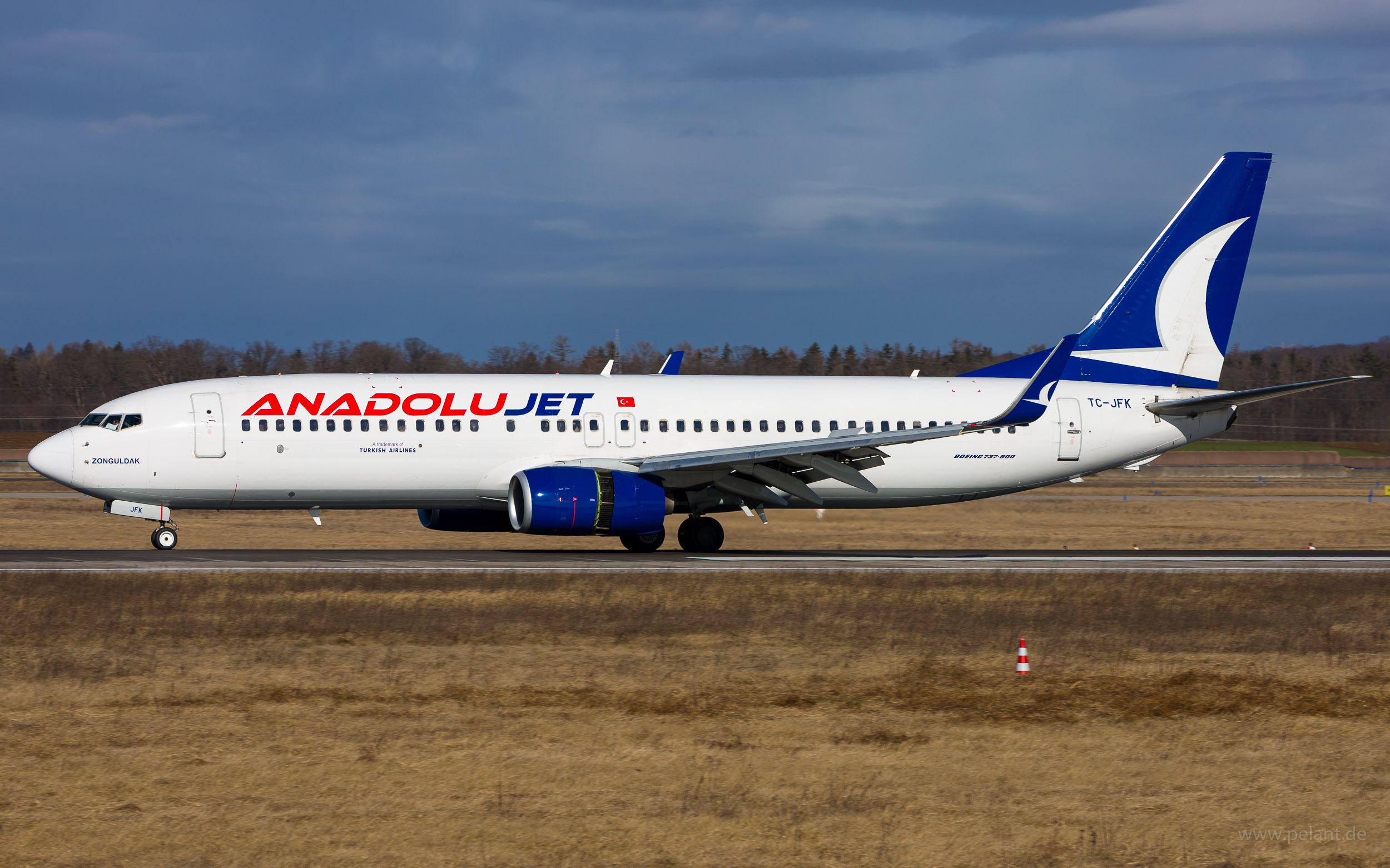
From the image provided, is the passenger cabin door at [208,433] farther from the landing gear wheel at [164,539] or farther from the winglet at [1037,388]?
the winglet at [1037,388]

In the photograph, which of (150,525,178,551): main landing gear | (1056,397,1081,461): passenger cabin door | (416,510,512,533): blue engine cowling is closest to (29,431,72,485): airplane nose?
(150,525,178,551): main landing gear

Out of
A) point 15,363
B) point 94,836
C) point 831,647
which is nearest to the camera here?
point 94,836

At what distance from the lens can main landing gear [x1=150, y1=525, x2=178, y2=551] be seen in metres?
29.2

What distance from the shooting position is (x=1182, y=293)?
1382 inches

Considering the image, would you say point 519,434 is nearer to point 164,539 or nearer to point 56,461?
point 164,539

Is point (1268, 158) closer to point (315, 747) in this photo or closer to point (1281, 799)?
point (1281, 799)

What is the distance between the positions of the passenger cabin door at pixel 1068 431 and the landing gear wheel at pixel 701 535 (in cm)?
921

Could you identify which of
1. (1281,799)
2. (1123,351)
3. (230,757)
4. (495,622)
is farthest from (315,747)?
(1123,351)

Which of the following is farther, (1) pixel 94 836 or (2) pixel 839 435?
(2) pixel 839 435

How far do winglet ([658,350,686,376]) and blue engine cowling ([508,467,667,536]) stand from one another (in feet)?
20.7

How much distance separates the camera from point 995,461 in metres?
33.3

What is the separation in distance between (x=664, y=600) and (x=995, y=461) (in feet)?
45.4

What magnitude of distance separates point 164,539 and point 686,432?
40.3ft

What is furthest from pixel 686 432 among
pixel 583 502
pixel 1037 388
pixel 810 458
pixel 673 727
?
pixel 673 727
